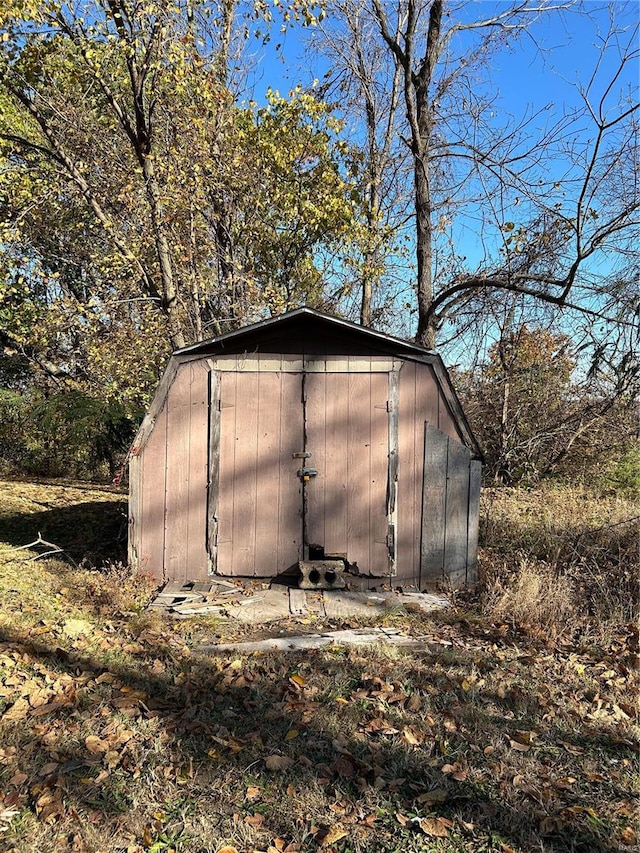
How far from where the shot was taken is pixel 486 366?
13430mm

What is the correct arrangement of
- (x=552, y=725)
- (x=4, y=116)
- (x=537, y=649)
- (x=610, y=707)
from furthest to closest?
(x=4, y=116) → (x=537, y=649) → (x=610, y=707) → (x=552, y=725)

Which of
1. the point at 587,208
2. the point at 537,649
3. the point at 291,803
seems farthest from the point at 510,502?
the point at 291,803

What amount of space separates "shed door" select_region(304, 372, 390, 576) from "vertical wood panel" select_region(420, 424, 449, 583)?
47 centimetres

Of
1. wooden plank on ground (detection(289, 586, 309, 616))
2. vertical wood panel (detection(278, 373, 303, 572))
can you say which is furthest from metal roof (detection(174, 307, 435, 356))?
wooden plank on ground (detection(289, 586, 309, 616))

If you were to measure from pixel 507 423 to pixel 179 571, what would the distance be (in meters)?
9.61

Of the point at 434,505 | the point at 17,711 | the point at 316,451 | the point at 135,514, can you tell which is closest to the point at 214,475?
the point at 135,514

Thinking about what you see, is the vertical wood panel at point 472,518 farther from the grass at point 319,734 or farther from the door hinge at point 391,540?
the door hinge at point 391,540

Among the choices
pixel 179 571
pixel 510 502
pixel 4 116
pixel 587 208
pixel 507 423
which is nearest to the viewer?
pixel 179 571

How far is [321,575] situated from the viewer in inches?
254

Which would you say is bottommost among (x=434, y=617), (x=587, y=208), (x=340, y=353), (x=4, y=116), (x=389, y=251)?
(x=434, y=617)

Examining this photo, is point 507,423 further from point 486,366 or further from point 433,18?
point 433,18

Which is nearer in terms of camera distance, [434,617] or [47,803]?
[47,803]

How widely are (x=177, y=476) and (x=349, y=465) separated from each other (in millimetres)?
2043

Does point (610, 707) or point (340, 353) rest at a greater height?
point (340, 353)
